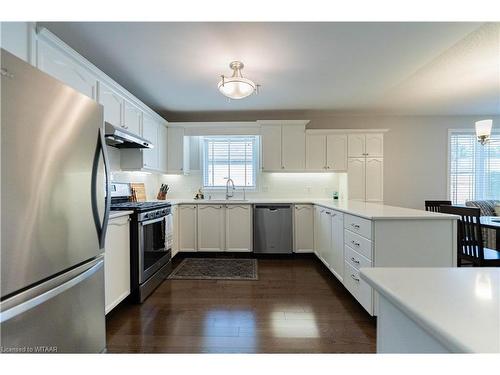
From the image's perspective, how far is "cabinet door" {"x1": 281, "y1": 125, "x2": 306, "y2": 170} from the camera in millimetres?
4246

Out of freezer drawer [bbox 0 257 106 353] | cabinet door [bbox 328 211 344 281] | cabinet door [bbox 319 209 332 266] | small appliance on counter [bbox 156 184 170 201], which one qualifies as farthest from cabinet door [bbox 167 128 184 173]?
freezer drawer [bbox 0 257 106 353]

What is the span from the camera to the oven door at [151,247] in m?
2.41

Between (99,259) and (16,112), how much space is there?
3.02 feet

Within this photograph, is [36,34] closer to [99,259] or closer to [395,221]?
[99,259]

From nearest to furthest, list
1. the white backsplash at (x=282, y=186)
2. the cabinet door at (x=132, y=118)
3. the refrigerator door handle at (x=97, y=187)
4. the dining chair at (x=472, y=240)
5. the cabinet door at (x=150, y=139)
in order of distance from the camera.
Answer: the refrigerator door handle at (x=97, y=187) < the dining chair at (x=472, y=240) < the cabinet door at (x=132, y=118) < the cabinet door at (x=150, y=139) < the white backsplash at (x=282, y=186)

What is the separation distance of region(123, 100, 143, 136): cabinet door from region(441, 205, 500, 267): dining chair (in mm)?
3626

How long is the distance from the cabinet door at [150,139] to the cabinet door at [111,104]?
646mm

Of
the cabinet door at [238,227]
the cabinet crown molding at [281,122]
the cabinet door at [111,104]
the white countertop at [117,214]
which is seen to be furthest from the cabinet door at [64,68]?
the cabinet crown molding at [281,122]

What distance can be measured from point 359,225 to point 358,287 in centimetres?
56

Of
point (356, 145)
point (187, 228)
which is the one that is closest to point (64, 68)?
point (187, 228)

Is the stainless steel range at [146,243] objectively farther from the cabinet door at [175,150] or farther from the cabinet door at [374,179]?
the cabinet door at [374,179]

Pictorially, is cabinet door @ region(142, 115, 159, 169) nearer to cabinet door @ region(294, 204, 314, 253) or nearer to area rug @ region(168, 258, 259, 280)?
area rug @ region(168, 258, 259, 280)

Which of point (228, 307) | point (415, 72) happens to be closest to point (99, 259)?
point (228, 307)

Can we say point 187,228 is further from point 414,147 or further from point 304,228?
point 414,147
